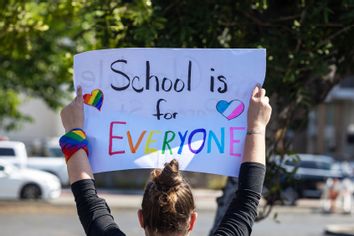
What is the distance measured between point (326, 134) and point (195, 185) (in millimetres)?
20769

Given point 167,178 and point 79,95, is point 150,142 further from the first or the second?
point 167,178

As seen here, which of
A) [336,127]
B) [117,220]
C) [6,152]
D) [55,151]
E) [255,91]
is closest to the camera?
[255,91]

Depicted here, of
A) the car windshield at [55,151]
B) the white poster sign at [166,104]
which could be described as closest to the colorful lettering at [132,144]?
the white poster sign at [166,104]

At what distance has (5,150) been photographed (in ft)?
53.3

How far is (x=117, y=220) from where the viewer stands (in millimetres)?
19000

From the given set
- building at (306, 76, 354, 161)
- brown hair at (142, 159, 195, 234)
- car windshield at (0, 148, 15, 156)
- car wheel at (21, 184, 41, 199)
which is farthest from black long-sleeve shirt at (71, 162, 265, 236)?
Result: building at (306, 76, 354, 161)

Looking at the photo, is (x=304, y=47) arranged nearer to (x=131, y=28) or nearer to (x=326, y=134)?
(x=131, y=28)

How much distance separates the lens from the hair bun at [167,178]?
2.38 m

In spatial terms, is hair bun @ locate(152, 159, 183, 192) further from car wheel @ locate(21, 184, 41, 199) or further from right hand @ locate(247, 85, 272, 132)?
car wheel @ locate(21, 184, 41, 199)

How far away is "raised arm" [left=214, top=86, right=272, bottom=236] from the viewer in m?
2.45

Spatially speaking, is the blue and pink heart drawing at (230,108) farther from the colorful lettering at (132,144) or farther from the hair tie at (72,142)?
the hair tie at (72,142)

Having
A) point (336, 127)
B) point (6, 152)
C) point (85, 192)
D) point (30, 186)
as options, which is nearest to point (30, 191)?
point (30, 186)

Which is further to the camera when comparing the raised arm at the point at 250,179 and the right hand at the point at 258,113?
the right hand at the point at 258,113

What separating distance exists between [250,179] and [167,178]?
30 cm
